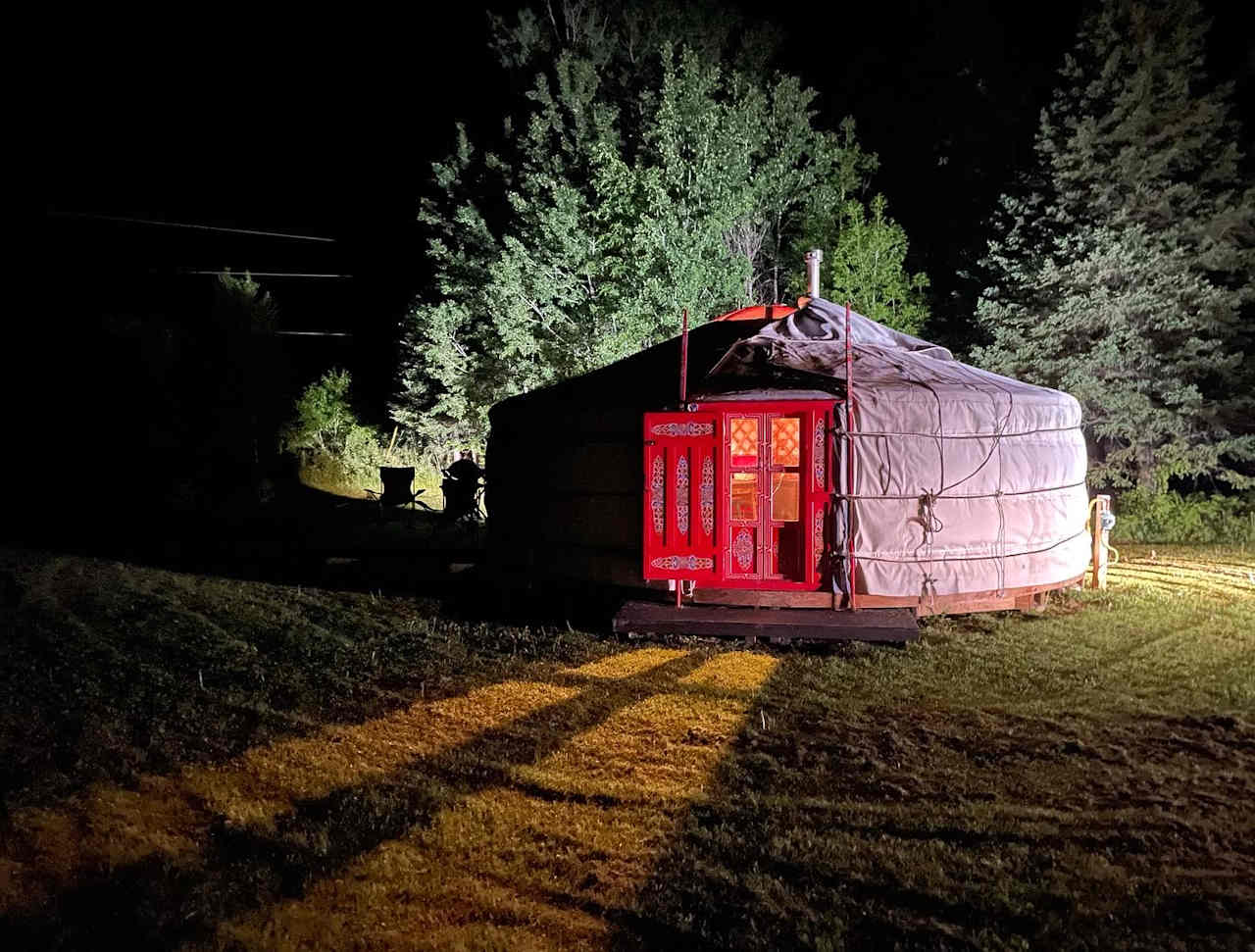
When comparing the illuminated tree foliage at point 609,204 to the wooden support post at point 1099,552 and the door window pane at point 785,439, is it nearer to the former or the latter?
the door window pane at point 785,439

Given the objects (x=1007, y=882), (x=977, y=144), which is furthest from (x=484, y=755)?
(x=977, y=144)

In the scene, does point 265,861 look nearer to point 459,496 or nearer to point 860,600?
point 860,600

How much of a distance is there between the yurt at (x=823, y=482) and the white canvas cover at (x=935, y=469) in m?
0.01

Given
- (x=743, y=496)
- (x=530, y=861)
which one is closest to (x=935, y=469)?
(x=743, y=496)

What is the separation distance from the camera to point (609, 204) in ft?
42.0

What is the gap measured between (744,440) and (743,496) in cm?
46

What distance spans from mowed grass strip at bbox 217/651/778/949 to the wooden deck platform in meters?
1.39

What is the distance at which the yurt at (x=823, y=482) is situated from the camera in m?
5.50

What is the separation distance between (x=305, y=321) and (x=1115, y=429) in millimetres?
20967

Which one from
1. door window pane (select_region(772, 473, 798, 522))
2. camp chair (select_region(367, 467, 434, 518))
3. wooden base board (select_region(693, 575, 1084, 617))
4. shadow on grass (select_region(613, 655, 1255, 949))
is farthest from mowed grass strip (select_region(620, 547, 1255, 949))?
camp chair (select_region(367, 467, 434, 518))

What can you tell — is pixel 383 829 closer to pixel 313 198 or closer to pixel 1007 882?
pixel 1007 882

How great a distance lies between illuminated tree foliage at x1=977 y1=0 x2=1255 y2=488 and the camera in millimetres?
11258

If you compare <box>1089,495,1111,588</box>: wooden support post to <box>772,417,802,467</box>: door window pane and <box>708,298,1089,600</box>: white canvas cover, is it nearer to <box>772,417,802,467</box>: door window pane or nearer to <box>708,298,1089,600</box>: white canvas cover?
<box>708,298,1089,600</box>: white canvas cover

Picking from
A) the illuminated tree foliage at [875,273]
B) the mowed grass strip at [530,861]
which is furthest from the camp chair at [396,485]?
the mowed grass strip at [530,861]
